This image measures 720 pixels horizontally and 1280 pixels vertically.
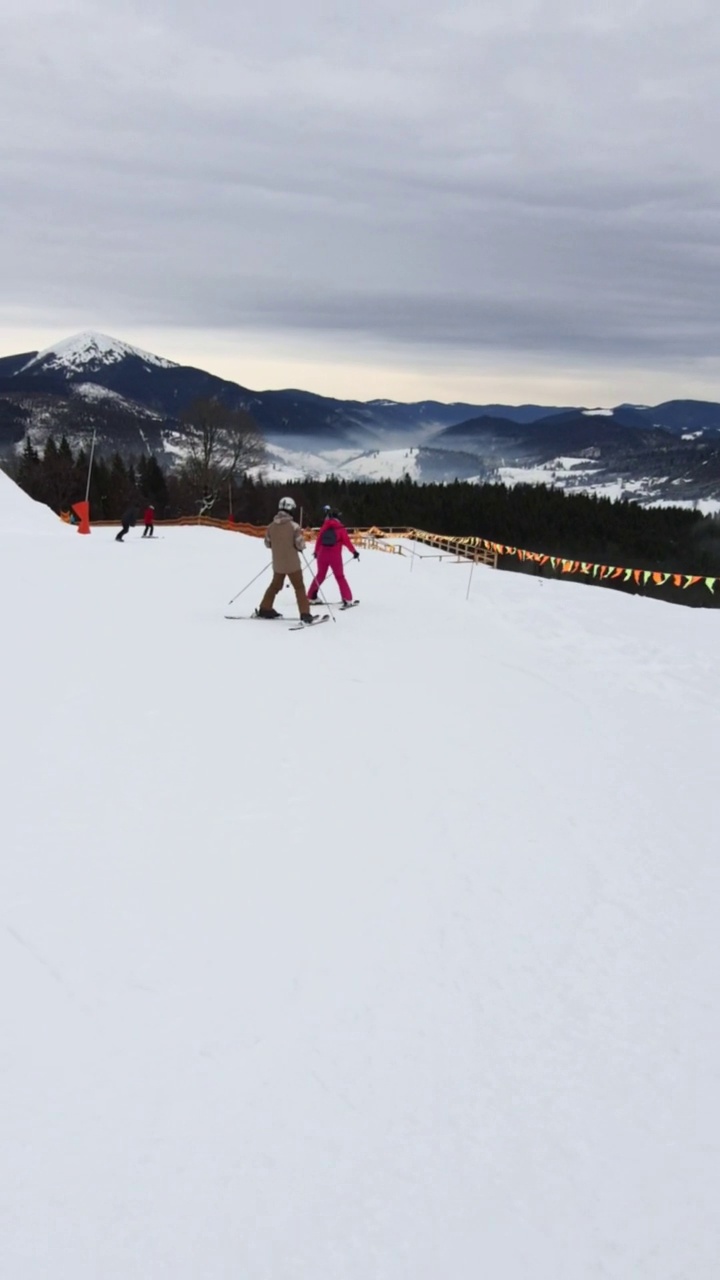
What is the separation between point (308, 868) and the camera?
507 centimetres

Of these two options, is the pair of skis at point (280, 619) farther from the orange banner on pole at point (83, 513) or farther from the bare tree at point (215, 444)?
the bare tree at point (215, 444)

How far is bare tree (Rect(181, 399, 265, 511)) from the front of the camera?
61.6 metres

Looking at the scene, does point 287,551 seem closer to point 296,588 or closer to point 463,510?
point 296,588

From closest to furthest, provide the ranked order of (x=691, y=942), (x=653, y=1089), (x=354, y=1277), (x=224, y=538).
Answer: (x=354, y=1277) → (x=653, y=1089) → (x=691, y=942) → (x=224, y=538)

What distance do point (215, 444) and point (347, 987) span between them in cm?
6214

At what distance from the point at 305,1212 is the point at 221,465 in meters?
64.8

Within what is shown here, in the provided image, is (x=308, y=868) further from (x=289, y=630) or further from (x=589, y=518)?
(x=589, y=518)

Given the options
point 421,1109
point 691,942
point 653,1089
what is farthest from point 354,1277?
point 691,942

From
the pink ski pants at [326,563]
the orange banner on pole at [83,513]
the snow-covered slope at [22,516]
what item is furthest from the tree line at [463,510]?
the pink ski pants at [326,563]

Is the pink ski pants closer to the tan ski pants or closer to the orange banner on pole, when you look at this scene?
the tan ski pants

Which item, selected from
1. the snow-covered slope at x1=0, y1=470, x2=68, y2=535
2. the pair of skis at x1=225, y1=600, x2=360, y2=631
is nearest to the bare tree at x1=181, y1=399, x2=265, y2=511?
the snow-covered slope at x1=0, y1=470, x2=68, y2=535

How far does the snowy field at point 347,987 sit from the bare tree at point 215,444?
55.9 metres

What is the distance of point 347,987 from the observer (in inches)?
159

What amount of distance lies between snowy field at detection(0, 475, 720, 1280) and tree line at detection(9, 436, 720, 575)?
221ft
